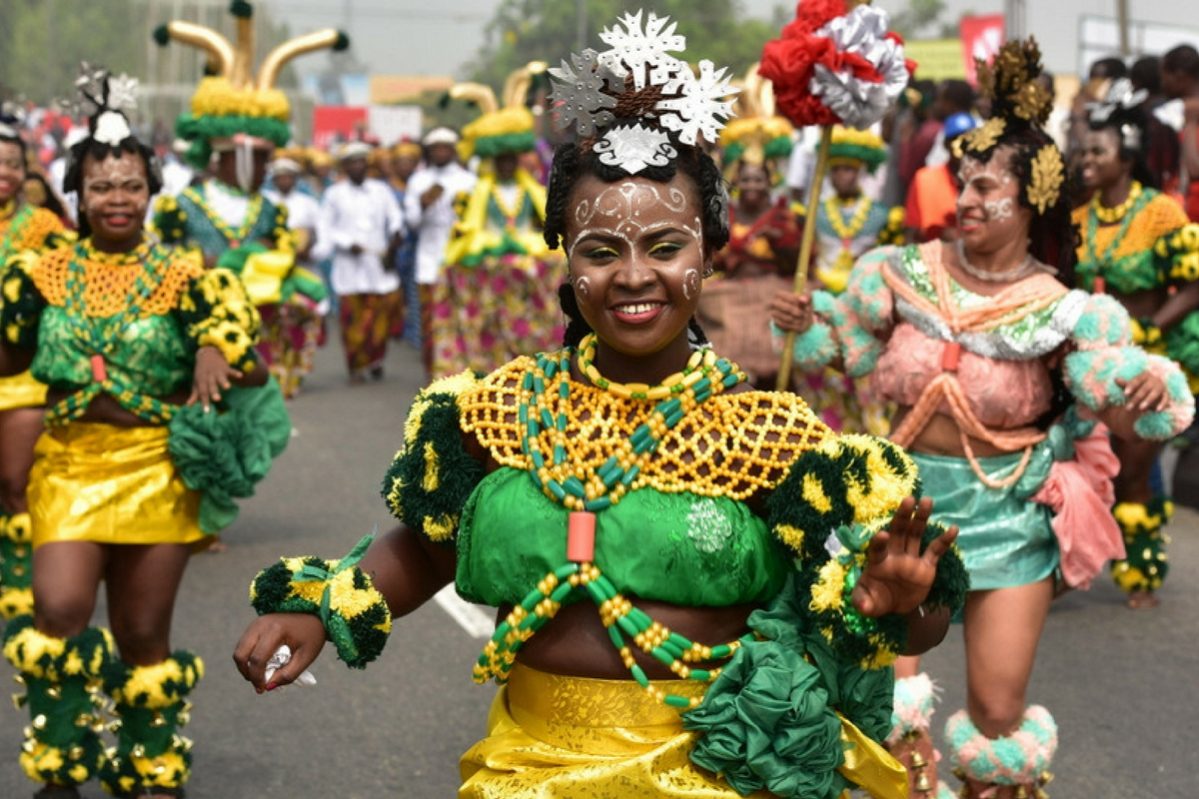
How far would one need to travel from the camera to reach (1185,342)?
8.62 m

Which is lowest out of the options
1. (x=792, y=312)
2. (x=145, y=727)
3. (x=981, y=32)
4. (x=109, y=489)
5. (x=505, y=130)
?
A: (x=145, y=727)

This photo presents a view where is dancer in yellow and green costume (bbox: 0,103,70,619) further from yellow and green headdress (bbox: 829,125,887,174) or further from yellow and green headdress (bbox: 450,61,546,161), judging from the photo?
yellow and green headdress (bbox: 450,61,546,161)

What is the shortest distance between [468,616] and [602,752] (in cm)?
523

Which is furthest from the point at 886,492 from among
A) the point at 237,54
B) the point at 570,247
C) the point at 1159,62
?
the point at 1159,62

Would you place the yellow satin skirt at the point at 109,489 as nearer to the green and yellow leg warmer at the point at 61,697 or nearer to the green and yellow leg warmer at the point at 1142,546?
the green and yellow leg warmer at the point at 61,697

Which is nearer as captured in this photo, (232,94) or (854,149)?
(232,94)

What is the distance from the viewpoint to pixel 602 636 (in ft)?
12.0

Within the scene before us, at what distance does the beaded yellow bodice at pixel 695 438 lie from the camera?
3627 millimetres

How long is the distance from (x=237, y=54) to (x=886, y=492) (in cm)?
934

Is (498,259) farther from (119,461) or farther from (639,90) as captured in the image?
(639,90)

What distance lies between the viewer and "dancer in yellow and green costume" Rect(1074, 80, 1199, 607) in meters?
8.41

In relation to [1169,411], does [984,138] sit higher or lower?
higher

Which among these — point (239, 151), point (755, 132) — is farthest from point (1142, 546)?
point (239, 151)

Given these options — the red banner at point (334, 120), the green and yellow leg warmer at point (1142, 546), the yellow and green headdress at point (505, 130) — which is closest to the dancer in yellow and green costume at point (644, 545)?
the green and yellow leg warmer at point (1142, 546)
